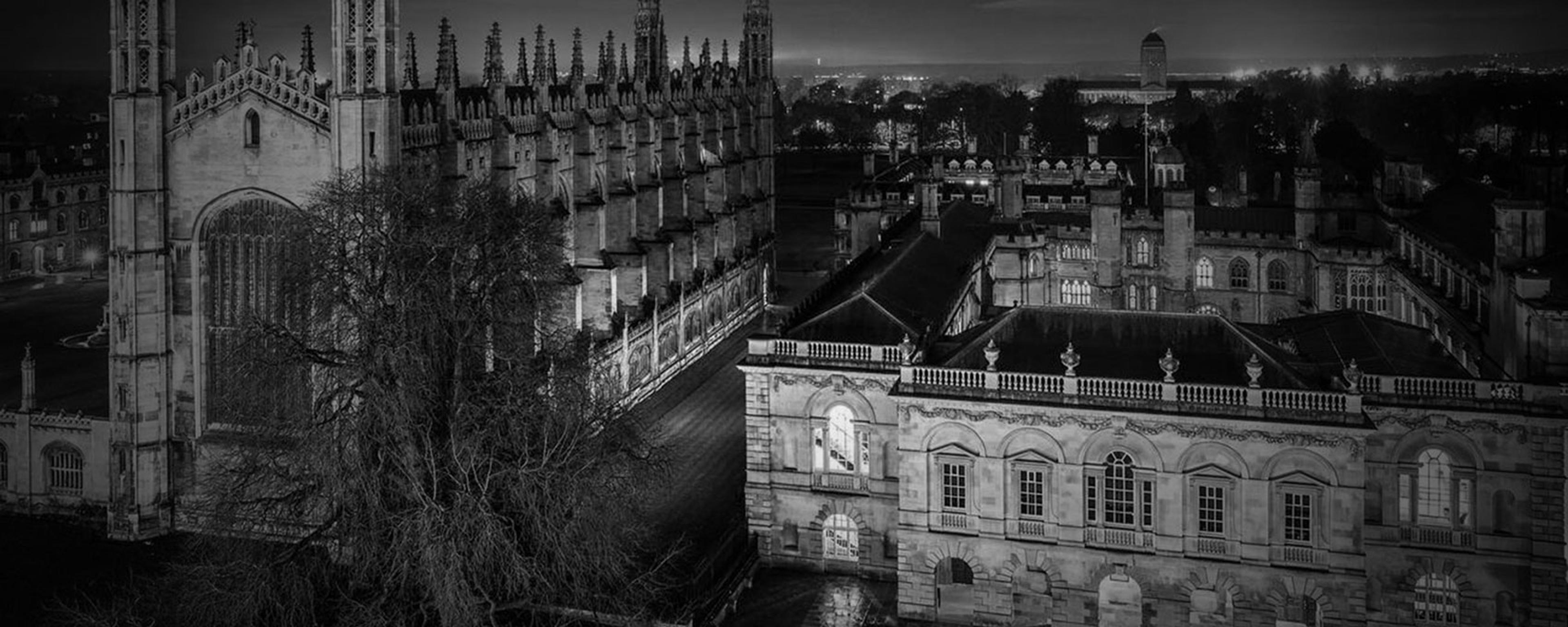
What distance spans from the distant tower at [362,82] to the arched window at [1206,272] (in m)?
41.3

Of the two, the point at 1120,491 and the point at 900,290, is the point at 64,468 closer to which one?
the point at 900,290

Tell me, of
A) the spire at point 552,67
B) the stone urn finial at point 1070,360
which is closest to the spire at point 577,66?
the spire at point 552,67

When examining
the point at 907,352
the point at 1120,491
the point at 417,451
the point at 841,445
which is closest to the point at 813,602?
the point at 841,445

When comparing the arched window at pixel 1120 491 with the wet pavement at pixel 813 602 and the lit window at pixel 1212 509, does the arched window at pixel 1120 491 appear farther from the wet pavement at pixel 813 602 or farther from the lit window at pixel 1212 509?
the wet pavement at pixel 813 602


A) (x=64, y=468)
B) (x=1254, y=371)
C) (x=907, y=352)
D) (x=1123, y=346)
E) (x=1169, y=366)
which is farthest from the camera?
(x=64, y=468)

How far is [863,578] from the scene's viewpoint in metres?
42.7

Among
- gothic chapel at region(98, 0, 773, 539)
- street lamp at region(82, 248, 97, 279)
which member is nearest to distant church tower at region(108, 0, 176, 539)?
gothic chapel at region(98, 0, 773, 539)

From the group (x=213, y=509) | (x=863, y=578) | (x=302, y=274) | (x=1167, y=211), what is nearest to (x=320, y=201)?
(x=302, y=274)

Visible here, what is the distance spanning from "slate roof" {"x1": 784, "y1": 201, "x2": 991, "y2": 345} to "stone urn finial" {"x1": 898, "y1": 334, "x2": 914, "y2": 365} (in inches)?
57.7

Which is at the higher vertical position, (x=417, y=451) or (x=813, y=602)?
(x=417, y=451)

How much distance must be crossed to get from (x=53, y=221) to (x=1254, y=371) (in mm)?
85539

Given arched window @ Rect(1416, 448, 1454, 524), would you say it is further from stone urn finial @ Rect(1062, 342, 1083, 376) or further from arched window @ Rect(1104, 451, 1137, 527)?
stone urn finial @ Rect(1062, 342, 1083, 376)

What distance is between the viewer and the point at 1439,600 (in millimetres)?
38125

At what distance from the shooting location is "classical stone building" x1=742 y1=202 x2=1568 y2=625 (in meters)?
36.9
